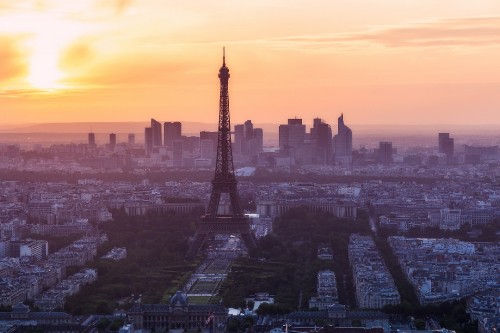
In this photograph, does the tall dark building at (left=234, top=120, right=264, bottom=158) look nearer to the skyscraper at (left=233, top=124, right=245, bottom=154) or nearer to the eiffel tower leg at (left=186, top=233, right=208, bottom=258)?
the skyscraper at (left=233, top=124, right=245, bottom=154)

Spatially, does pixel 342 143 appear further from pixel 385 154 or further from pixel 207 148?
pixel 207 148

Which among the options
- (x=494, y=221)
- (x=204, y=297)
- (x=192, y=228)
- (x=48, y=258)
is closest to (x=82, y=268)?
(x=48, y=258)

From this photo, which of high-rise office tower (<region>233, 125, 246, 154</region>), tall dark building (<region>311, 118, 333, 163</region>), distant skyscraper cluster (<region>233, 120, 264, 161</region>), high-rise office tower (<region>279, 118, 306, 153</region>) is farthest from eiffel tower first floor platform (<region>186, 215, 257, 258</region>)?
high-rise office tower (<region>233, 125, 246, 154</region>)

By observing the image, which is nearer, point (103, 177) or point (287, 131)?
point (103, 177)

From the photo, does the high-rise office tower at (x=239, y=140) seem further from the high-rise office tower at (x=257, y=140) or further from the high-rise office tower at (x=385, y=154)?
the high-rise office tower at (x=385, y=154)

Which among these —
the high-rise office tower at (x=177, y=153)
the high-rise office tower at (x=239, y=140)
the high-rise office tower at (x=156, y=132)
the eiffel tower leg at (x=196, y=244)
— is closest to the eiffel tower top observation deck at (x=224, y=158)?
the eiffel tower leg at (x=196, y=244)

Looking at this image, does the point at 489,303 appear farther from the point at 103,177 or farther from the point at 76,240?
the point at 103,177
